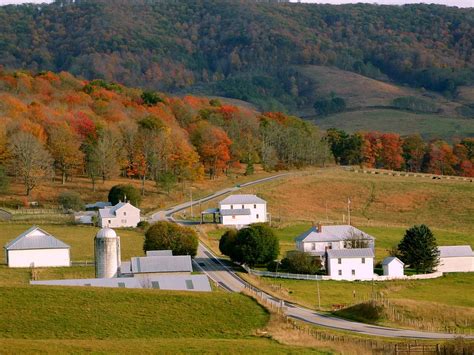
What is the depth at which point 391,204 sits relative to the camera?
378 ft

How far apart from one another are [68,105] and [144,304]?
3978 inches

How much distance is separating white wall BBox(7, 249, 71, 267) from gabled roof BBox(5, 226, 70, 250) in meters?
0.29

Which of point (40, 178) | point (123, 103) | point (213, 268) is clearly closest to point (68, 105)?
point (123, 103)

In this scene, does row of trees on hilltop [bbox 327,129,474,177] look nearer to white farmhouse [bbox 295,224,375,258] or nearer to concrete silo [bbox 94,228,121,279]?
white farmhouse [bbox 295,224,375,258]

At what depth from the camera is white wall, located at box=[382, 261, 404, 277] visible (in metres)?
75.6

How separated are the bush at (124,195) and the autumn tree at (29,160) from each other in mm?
9379

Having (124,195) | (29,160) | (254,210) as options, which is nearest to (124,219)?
(124,195)

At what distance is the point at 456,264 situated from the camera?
7975 centimetres

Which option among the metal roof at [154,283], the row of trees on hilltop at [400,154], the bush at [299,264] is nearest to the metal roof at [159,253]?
the bush at [299,264]

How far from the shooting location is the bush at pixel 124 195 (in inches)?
3873

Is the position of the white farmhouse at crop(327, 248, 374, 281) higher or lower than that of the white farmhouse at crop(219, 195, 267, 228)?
lower

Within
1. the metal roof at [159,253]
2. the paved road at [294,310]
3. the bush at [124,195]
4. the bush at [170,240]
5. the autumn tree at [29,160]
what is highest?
the autumn tree at [29,160]

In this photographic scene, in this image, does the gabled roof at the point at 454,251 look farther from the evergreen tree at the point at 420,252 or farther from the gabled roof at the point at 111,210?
the gabled roof at the point at 111,210

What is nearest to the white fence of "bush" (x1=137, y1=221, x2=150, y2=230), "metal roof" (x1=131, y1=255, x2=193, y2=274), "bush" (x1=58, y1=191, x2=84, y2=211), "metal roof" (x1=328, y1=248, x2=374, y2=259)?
"metal roof" (x1=328, y1=248, x2=374, y2=259)
